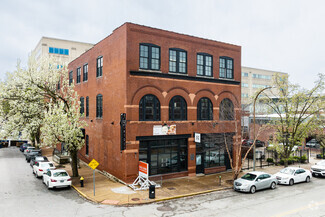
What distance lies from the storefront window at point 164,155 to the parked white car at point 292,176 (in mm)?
8658

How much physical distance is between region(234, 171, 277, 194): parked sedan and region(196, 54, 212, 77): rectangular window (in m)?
10.8

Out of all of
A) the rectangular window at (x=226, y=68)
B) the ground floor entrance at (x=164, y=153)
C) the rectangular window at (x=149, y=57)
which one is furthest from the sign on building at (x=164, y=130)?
the rectangular window at (x=226, y=68)

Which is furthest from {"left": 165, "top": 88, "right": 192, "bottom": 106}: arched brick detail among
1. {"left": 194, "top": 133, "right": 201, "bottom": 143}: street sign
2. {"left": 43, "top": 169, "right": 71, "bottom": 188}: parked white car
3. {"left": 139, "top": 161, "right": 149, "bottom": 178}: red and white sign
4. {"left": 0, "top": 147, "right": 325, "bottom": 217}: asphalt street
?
{"left": 43, "top": 169, "right": 71, "bottom": 188}: parked white car

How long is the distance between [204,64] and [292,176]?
1328 cm

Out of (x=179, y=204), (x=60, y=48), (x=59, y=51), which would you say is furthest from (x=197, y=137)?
(x=60, y=48)

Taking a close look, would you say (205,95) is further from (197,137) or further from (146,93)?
(146,93)

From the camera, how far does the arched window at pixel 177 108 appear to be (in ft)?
76.9

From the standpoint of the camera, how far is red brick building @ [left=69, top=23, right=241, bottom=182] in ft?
70.0

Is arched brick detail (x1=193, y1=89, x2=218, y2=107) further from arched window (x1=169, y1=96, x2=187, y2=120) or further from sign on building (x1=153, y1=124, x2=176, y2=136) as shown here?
sign on building (x1=153, y1=124, x2=176, y2=136)

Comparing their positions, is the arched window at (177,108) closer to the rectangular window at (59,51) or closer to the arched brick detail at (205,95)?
the arched brick detail at (205,95)

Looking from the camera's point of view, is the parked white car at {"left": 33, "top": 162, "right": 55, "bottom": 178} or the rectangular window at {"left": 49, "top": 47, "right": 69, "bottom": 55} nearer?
the parked white car at {"left": 33, "top": 162, "right": 55, "bottom": 178}

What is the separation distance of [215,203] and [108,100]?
13514mm

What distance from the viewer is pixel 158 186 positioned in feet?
66.2

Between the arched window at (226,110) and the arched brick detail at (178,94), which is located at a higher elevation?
the arched brick detail at (178,94)
